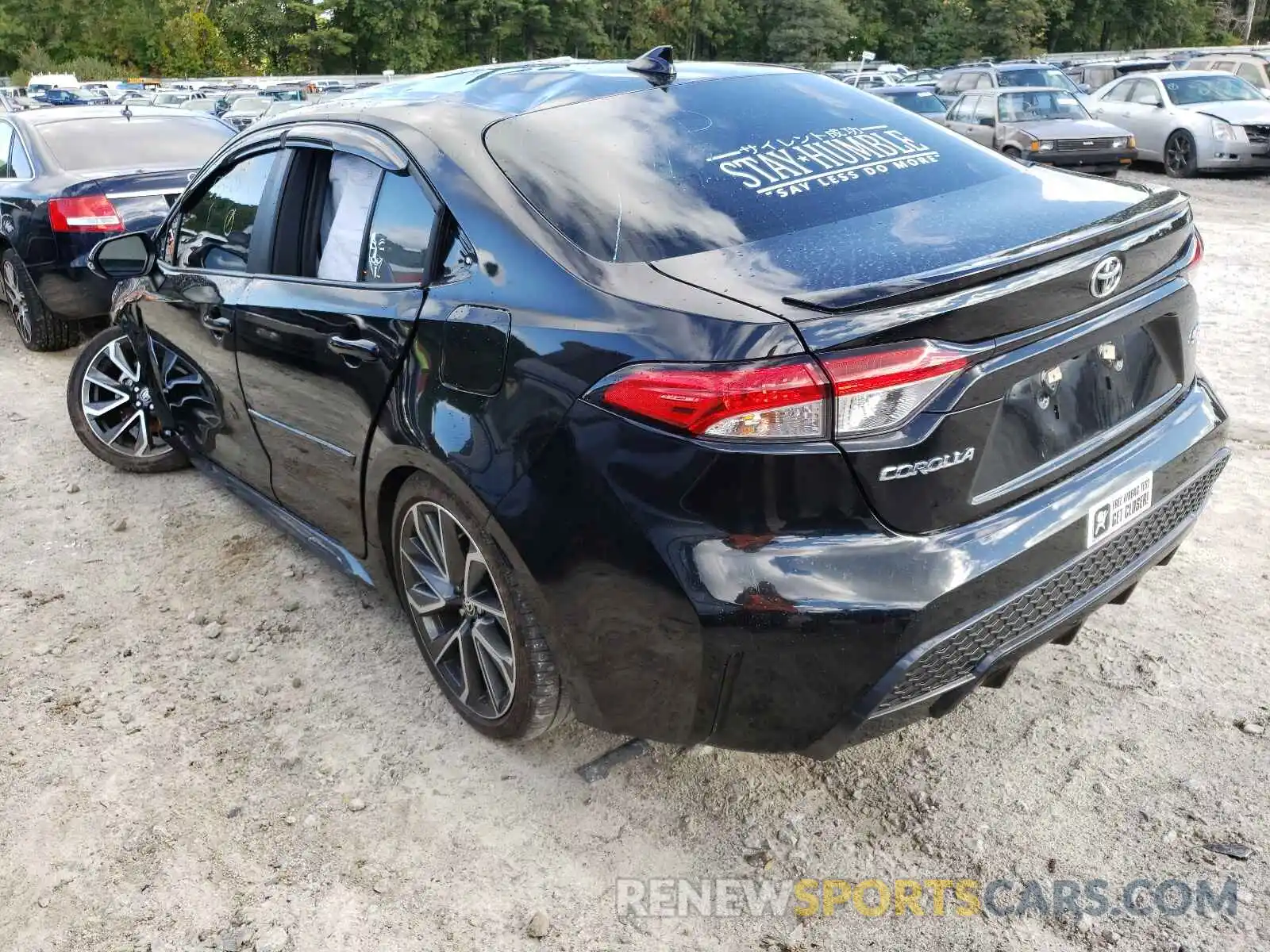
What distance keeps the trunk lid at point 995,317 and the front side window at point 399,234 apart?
0.74 meters

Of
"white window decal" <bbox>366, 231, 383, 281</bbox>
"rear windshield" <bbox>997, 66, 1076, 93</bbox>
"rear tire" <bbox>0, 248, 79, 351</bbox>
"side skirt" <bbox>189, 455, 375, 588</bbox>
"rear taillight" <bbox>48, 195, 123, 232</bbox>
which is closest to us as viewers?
"white window decal" <bbox>366, 231, 383, 281</bbox>

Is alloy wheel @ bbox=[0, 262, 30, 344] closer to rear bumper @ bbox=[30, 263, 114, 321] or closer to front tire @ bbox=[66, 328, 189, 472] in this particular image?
rear bumper @ bbox=[30, 263, 114, 321]

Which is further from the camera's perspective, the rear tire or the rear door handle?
the rear tire

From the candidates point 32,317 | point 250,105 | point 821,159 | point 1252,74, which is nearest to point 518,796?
point 821,159

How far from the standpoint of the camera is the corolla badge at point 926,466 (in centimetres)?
204

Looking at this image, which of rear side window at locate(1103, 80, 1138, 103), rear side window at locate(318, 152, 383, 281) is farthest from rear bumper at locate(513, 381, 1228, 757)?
rear side window at locate(1103, 80, 1138, 103)

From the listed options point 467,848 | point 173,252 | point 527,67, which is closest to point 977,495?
point 467,848

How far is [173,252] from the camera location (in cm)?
413

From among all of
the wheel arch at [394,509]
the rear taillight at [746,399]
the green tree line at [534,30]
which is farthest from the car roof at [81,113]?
the green tree line at [534,30]

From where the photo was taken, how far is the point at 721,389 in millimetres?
2016

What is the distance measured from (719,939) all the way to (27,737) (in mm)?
2143

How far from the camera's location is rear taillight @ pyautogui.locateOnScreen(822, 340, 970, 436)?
198 centimetres

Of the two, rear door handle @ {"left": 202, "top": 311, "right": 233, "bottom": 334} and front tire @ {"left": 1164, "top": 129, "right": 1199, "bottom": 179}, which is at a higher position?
rear door handle @ {"left": 202, "top": 311, "right": 233, "bottom": 334}

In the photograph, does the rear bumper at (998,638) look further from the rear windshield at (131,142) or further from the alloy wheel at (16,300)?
the alloy wheel at (16,300)
